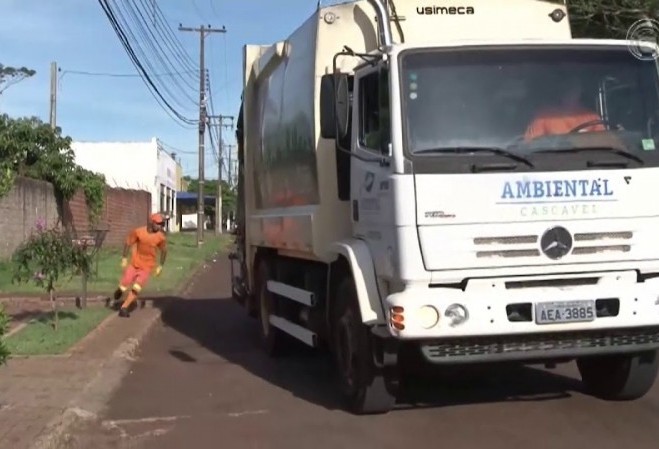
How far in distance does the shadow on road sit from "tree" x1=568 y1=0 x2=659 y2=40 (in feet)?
18.9

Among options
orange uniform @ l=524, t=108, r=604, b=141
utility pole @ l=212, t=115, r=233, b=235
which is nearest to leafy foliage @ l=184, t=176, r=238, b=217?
utility pole @ l=212, t=115, r=233, b=235

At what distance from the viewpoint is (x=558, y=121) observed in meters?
7.45

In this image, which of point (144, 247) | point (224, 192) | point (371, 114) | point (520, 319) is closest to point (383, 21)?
point (371, 114)

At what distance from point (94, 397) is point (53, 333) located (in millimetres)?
3932

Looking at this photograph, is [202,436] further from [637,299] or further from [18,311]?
[18,311]

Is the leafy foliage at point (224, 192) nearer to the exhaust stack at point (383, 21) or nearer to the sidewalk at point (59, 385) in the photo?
the sidewalk at point (59, 385)

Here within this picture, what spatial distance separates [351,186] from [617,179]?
220cm

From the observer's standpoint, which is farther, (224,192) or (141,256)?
(224,192)

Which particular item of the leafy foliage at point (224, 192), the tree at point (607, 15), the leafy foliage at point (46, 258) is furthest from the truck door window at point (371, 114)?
the leafy foliage at point (224, 192)

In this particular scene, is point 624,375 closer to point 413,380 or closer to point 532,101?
point 413,380

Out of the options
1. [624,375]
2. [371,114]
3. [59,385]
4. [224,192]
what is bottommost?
[59,385]

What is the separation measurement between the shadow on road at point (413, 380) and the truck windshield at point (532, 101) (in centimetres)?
252

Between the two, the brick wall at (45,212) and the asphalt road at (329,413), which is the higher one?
the brick wall at (45,212)

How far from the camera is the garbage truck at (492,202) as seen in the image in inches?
281
